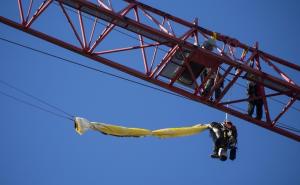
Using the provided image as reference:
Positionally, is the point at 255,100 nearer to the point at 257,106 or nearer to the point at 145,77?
the point at 257,106

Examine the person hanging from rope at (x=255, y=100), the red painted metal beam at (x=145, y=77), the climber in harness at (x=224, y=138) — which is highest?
the person hanging from rope at (x=255, y=100)

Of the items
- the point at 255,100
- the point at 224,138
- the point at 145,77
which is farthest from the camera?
the point at 255,100

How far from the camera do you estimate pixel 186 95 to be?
18453 millimetres

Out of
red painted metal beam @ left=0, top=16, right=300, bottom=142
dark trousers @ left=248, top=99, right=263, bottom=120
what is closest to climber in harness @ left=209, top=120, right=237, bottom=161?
dark trousers @ left=248, top=99, right=263, bottom=120

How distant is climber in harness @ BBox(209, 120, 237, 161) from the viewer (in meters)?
19.3

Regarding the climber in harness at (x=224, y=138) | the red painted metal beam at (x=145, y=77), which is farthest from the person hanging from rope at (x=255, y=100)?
the climber in harness at (x=224, y=138)

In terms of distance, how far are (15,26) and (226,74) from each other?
5813 millimetres

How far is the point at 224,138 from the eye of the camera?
19.5 meters

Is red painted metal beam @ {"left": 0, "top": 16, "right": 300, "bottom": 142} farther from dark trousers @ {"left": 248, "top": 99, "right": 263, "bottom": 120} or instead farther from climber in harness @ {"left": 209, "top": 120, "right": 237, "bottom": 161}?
climber in harness @ {"left": 209, "top": 120, "right": 237, "bottom": 161}

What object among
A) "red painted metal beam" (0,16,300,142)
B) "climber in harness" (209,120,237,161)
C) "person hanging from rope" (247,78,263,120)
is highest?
"person hanging from rope" (247,78,263,120)

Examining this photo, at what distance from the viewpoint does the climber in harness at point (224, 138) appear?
19297mm

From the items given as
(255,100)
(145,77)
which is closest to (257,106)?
(255,100)

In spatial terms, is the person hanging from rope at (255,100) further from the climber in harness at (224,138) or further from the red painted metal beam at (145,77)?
the climber in harness at (224,138)

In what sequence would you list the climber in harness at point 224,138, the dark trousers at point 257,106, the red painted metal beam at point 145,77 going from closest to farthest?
1. the red painted metal beam at point 145,77
2. the climber in harness at point 224,138
3. the dark trousers at point 257,106
